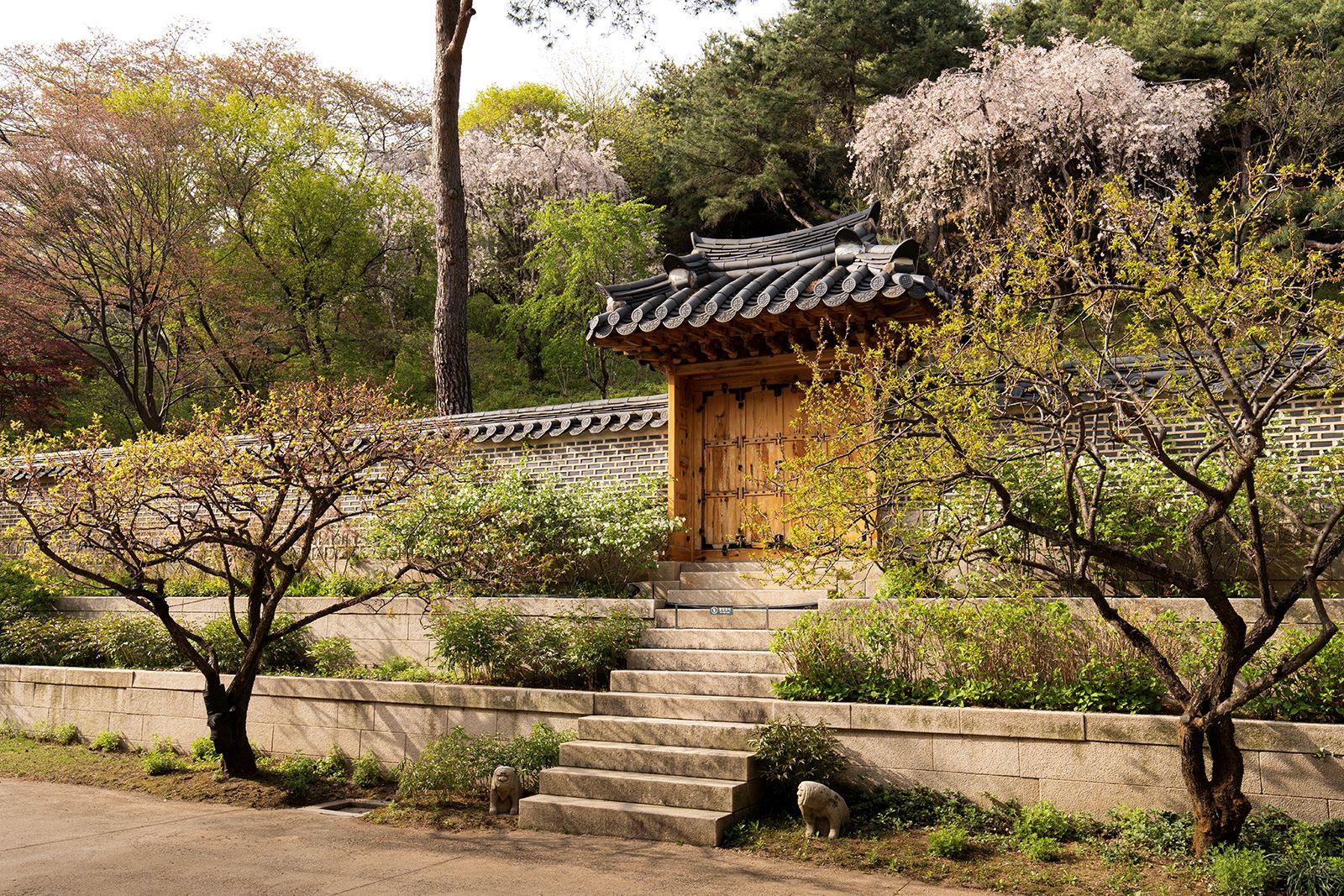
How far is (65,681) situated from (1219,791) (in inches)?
416

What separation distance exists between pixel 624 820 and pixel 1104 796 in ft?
9.90

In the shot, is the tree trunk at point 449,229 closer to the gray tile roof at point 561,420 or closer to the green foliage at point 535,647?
the gray tile roof at point 561,420

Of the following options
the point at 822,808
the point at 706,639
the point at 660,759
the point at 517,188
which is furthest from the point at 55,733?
the point at 517,188

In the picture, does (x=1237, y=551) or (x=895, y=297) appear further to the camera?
(x=895, y=297)

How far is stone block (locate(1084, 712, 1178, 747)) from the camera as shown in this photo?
5.89 meters

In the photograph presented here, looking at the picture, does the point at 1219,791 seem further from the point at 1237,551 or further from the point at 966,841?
the point at 1237,551

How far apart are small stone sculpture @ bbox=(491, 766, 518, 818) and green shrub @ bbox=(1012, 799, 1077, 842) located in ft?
11.2

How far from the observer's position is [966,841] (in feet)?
19.3

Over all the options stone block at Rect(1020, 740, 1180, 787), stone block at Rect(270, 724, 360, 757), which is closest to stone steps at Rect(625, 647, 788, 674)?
stone block at Rect(1020, 740, 1180, 787)

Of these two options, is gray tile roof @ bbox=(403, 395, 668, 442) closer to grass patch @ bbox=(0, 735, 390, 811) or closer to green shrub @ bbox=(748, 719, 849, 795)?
grass patch @ bbox=(0, 735, 390, 811)

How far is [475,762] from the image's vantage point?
7.41m

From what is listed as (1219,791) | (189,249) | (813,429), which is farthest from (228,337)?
(1219,791)

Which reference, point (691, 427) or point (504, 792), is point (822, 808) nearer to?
point (504, 792)

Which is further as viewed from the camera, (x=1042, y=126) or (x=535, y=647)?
(x=1042, y=126)
